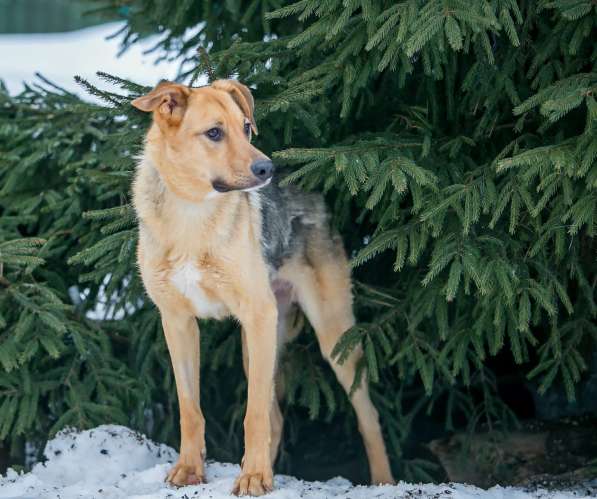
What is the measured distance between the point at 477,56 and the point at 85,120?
3.48 m

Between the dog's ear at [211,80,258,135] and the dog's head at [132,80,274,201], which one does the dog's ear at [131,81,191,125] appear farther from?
the dog's ear at [211,80,258,135]

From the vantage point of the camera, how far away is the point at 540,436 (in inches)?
257

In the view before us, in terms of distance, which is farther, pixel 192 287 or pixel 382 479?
pixel 382 479

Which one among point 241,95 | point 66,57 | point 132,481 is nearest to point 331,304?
point 241,95

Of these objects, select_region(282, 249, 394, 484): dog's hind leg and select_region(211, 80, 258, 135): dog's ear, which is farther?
select_region(282, 249, 394, 484): dog's hind leg

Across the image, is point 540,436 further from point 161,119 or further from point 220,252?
point 161,119

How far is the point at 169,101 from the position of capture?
482cm

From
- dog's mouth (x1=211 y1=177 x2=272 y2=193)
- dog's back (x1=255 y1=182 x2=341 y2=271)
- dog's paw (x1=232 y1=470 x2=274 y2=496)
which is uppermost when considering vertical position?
dog's mouth (x1=211 y1=177 x2=272 y2=193)

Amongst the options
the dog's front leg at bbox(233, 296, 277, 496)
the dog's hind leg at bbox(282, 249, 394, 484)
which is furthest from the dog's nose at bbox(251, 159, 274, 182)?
the dog's hind leg at bbox(282, 249, 394, 484)

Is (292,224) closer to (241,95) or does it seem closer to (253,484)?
(241,95)

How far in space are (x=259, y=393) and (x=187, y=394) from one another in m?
0.54

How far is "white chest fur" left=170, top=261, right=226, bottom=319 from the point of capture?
4.96 m

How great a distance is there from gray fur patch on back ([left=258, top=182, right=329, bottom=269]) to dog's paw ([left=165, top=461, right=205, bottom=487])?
52.6 inches

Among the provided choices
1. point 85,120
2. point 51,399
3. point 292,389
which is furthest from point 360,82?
point 51,399
